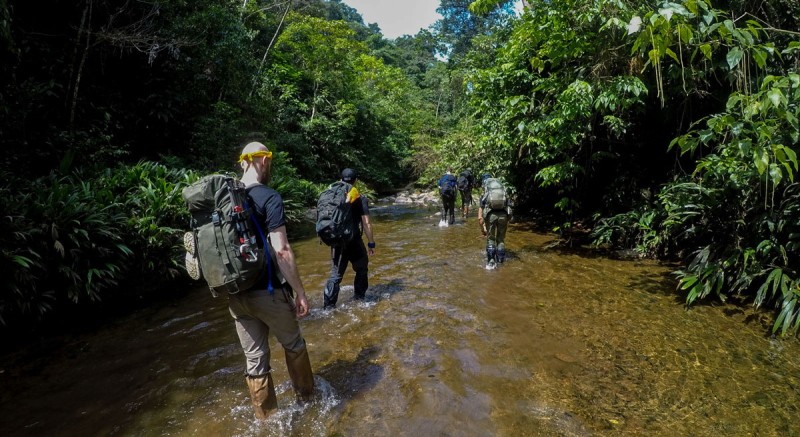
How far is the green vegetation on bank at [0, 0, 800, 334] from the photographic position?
445 centimetres

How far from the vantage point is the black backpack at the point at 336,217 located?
5027mm

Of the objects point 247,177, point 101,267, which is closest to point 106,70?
point 101,267

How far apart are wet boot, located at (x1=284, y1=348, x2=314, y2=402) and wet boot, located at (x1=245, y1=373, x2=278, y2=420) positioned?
194 millimetres

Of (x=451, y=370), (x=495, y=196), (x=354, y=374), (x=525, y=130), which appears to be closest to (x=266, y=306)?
(x=354, y=374)

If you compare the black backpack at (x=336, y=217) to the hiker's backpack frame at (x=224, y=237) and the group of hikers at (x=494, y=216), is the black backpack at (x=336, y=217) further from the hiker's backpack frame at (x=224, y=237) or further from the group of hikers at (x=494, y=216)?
the group of hikers at (x=494, y=216)

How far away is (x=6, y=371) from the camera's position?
3971 mm

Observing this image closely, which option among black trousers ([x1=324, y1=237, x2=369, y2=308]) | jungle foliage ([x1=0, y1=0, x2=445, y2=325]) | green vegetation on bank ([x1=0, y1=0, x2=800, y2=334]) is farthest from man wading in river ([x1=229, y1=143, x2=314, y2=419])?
jungle foliage ([x1=0, y1=0, x2=445, y2=325])

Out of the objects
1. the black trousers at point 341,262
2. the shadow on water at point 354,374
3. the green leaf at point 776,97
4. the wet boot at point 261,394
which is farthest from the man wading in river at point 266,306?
the green leaf at point 776,97

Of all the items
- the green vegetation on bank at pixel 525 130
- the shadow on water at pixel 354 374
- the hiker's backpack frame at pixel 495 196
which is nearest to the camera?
the shadow on water at pixel 354 374

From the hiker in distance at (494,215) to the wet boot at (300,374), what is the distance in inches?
188

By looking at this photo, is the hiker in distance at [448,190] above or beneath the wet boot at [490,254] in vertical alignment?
above

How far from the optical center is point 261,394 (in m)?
3.02

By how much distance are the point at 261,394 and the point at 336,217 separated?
8.00ft

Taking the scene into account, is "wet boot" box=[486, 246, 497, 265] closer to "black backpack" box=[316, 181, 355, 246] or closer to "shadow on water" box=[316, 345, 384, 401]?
"black backpack" box=[316, 181, 355, 246]
